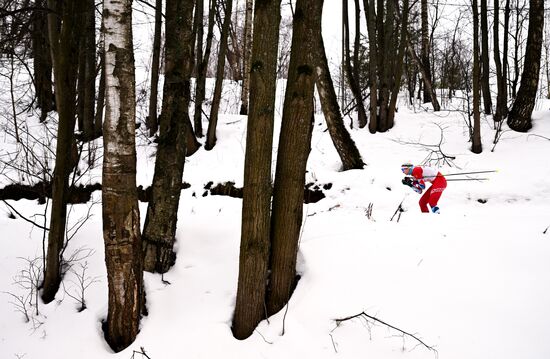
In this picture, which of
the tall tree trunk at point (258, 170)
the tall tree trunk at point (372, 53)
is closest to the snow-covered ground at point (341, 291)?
the tall tree trunk at point (258, 170)

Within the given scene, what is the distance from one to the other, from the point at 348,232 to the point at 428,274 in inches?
42.6

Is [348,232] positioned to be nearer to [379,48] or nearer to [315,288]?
[315,288]

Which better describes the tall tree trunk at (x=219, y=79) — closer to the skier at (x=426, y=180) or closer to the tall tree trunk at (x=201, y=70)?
the tall tree trunk at (x=201, y=70)

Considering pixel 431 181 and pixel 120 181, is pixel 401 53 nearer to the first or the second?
pixel 431 181

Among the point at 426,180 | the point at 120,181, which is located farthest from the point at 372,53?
the point at 120,181

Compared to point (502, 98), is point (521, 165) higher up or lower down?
lower down

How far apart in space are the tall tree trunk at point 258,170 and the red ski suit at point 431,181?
296 centimetres

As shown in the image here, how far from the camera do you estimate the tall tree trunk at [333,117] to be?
6.32 meters

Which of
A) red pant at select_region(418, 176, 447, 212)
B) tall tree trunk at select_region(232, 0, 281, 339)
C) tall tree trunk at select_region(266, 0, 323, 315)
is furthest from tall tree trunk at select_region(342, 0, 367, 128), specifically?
tall tree trunk at select_region(232, 0, 281, 339)

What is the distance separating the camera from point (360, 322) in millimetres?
2912

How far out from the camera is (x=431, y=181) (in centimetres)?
488

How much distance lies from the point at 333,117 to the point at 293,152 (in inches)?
160

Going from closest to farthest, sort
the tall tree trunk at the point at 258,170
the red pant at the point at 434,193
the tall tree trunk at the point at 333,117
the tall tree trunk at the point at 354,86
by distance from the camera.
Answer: the tall tree trunk at the point at 258,170 < the red pant at the point at 434,193 < the tall tree trunk at the point at 333,117 < the tall tree trunk at the point at 354,86

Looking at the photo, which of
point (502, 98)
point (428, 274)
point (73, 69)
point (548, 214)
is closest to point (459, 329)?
point (428, 274)
